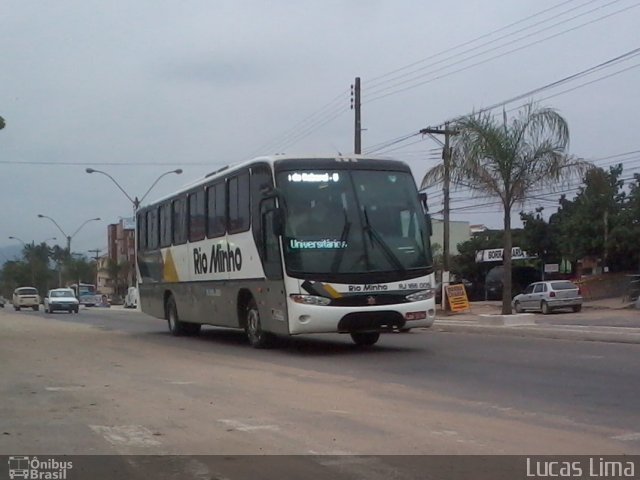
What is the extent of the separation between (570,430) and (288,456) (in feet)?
9.56

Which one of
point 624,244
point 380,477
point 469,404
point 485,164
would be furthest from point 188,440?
point 624,244

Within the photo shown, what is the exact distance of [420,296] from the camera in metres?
16.3

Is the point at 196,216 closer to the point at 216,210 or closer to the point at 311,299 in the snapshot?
the point at 216,210

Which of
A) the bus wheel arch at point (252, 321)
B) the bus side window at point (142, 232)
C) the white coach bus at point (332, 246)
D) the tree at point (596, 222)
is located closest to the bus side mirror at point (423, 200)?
the white coach bus at point (332, 246)

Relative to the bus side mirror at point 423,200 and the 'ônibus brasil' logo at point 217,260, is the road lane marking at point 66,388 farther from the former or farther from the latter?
the bus side mirror at point 423,200

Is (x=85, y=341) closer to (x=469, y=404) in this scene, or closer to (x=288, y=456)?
(x=469, y=404)

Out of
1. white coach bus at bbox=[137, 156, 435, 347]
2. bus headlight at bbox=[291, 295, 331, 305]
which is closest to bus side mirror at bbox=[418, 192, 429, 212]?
white coach bus at bbox=[137, 156, 435, 347]

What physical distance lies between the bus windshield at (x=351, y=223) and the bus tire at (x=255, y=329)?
2.46 meters

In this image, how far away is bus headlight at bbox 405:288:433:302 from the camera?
637 inches

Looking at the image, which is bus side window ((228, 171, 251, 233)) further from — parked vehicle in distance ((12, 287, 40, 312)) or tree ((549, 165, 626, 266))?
parked vehicle in distance ((12, 287, 40, 312))

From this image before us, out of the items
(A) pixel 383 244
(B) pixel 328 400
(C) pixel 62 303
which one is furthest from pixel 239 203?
(C) pixel 62 303

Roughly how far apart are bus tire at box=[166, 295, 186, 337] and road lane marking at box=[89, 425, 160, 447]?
47.0 feet

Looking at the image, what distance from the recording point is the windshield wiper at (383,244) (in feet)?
52.4

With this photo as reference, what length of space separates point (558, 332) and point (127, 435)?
45.2 ft
